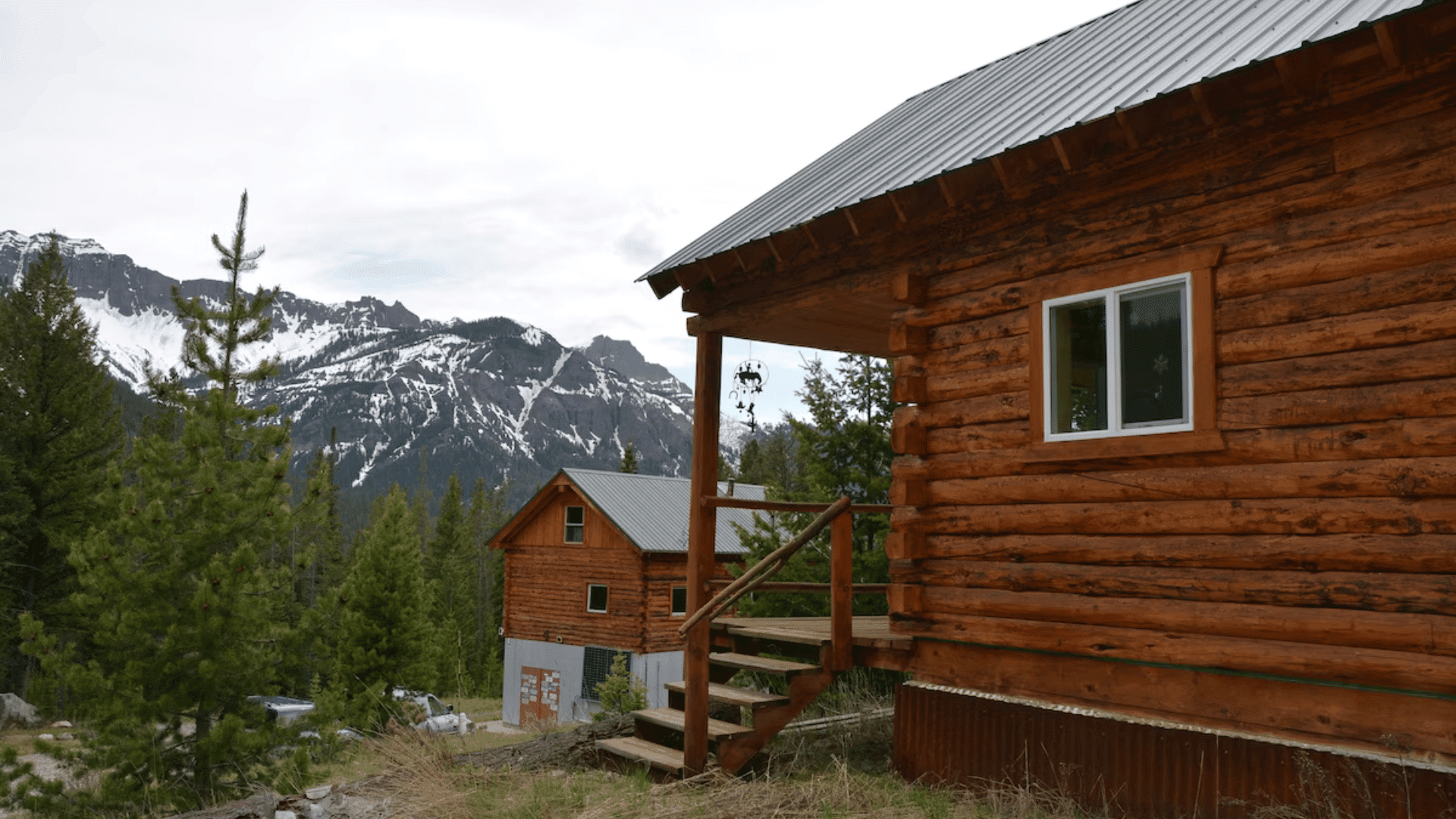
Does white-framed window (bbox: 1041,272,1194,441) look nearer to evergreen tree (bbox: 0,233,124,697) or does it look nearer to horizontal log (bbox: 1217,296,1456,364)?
horizontal log (bbox: 1217,296,1456,364)

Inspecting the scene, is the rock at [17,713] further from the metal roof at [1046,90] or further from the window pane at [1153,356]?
the window pane at [1153,356]

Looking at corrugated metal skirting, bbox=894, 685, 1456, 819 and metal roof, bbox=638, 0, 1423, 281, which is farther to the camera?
metal roof, bbox=638, 0, 1423, 281

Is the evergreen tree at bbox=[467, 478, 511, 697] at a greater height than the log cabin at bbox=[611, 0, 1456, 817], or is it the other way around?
the log cabin at bbox=[611, 0, 1456, 817]

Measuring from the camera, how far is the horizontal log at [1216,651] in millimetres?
5234

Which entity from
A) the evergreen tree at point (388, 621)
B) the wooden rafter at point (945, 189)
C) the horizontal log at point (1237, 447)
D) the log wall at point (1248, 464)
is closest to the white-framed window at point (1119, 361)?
the log wall at point (1248, 464)

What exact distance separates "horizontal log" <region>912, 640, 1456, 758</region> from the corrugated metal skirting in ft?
0.34

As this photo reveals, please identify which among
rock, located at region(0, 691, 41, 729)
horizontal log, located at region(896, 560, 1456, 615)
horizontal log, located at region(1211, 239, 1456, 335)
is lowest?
rock, located at region(0, 691, 41, 729)

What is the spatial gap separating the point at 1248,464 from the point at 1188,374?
663 mm

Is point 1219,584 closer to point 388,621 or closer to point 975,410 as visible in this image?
point 975,410

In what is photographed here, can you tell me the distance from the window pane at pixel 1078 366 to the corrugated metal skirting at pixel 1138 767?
1972mm

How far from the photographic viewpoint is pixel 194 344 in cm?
2564

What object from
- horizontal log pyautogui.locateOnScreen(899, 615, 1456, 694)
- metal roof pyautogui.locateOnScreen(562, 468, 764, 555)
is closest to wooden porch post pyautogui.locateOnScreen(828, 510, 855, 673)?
horizontal log pyautogui.locateOnScreen(899, 615, 1456, 694)

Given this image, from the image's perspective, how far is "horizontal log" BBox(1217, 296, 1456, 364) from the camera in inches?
209

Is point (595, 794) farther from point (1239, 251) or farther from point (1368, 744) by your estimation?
point (1239, 251)
